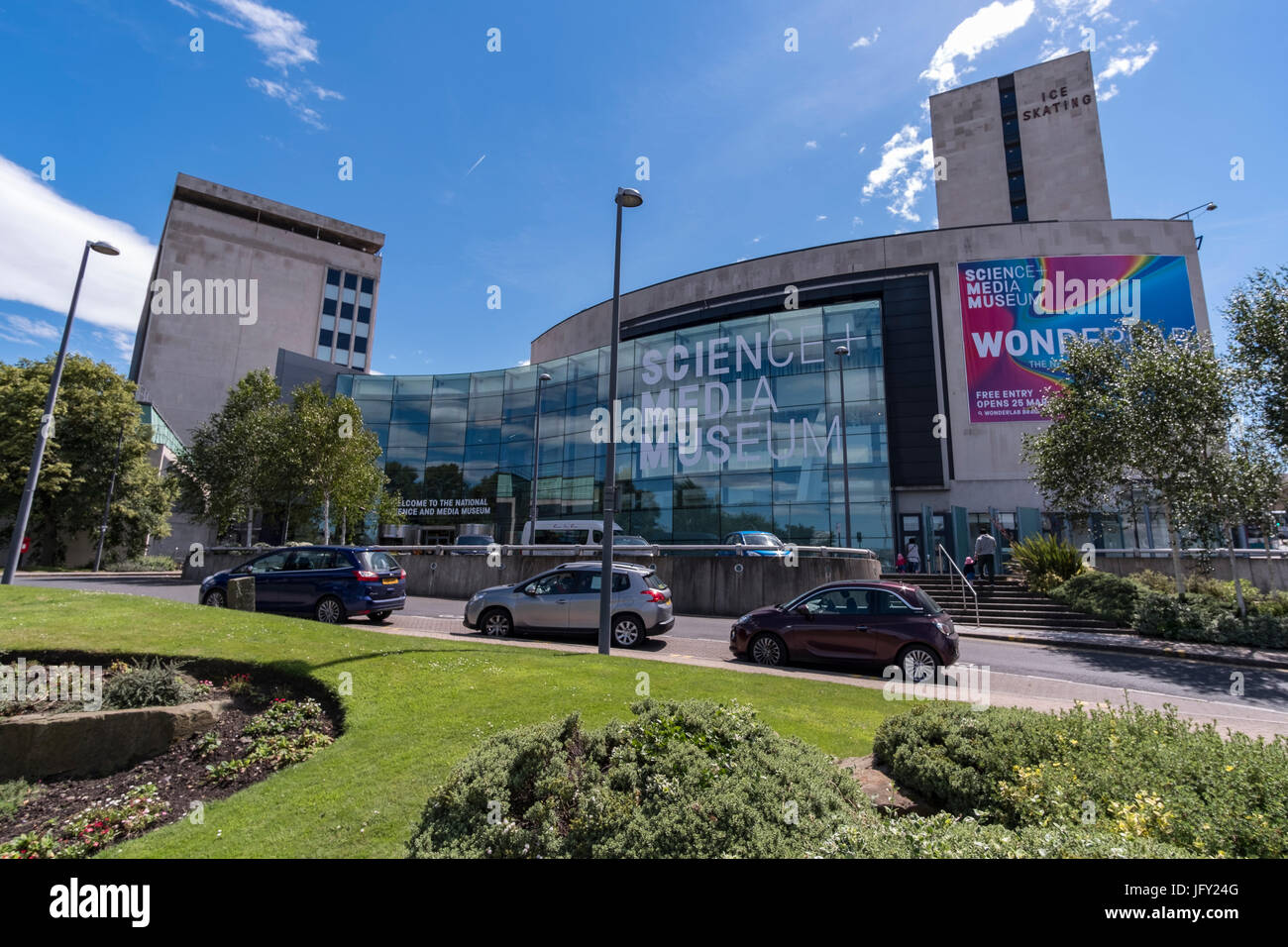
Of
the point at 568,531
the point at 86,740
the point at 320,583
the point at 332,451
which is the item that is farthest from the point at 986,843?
the point at 568,531

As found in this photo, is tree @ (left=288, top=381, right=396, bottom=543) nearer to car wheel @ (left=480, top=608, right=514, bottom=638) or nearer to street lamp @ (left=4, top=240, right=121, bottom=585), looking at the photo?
street lamp @ (left=4, top=240, right=121, bottom=585)

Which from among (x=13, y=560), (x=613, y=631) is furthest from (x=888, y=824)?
(x=13, y=560)

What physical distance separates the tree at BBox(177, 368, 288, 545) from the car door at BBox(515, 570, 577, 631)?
21.7m

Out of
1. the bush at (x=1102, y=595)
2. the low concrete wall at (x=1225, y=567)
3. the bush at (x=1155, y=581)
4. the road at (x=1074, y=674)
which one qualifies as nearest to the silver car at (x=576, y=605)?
the road at (x=1074, y=674)

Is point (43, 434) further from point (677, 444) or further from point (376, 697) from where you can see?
point (677, 444)

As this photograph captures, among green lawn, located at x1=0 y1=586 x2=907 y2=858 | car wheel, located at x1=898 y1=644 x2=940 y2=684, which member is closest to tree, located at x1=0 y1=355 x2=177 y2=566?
green lawn, located at x1=0 y1=586 x2=907 y2=858

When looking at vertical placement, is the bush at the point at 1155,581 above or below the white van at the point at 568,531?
below

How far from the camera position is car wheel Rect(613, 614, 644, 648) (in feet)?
41.4

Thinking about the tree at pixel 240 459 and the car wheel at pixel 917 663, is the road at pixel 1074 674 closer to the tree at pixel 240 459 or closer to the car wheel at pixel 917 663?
the car wheel at pixel 917 663

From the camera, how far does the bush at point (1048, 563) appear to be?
20641 millimetres

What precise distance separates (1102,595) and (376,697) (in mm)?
20231

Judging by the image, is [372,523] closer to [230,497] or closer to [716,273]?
[230,497]

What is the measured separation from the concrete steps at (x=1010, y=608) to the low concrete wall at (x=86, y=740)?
19.6m

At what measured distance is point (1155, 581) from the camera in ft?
60.9
